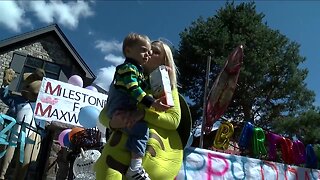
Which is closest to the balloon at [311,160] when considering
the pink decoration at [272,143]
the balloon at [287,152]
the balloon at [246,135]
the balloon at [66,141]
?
the balloon at [287,152]

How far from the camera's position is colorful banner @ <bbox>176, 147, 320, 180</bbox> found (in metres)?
3.95

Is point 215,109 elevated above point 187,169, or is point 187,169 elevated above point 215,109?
point 215,109

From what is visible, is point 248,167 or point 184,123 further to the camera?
point 248,167

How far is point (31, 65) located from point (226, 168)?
1330 centimetres

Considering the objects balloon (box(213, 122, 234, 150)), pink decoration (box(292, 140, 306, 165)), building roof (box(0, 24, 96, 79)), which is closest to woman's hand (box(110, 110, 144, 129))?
balloon (box(213, 122, 234, 150))

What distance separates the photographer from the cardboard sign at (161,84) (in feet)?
6.40

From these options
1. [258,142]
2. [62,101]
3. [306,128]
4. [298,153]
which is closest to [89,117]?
[62,101]

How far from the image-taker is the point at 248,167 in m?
4.42

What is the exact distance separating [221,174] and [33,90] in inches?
146

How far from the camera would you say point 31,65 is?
50.9 ft

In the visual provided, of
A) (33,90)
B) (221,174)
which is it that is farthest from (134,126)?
(33,90)

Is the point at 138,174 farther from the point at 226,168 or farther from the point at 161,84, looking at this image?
the point at 226,168

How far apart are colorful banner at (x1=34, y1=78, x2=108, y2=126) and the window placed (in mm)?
9257

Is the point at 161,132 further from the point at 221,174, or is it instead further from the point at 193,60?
the point at 193,60
